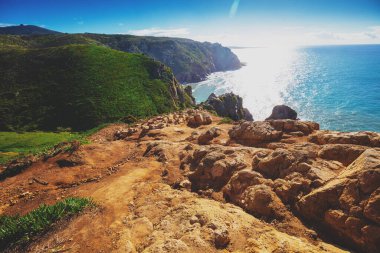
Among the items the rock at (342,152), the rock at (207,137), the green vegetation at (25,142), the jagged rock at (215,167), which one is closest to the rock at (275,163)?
the jagged rock at (215,167)

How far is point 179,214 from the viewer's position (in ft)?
37.9

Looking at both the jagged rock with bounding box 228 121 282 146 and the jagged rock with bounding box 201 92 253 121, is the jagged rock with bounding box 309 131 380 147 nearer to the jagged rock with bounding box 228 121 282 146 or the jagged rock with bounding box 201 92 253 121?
the jagged rock with bounding box 228 121 282 146

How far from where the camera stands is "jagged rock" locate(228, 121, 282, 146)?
63.8ft

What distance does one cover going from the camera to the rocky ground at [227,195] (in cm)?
953

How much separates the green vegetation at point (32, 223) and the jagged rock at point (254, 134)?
13.3 meters

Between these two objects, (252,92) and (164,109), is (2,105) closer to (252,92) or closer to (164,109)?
(164,109)

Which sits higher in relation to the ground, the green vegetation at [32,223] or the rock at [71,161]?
the green vegetation at [32,223]

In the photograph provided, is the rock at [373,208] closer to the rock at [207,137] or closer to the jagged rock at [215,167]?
the jagged rock at [215,167]

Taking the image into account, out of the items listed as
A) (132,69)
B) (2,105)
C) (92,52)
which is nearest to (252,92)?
(132,69)

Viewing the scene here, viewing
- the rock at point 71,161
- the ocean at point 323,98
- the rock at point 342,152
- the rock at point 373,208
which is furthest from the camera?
the ocean at point 323,98

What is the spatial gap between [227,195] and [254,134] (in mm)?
7791

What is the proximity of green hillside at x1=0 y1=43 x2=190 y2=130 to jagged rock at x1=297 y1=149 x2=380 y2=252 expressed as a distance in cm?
5168

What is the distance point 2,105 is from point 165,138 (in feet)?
174

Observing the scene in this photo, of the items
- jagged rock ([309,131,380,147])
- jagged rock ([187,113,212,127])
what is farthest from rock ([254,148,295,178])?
jagged rock ([187,113,212,127])
